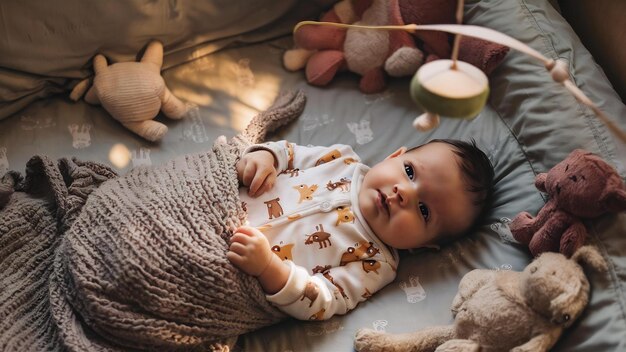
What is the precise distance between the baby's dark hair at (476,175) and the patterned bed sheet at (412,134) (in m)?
0.02

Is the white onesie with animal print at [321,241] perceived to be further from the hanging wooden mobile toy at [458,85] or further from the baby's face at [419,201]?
the hanging wooden mobile toy at [458,85]

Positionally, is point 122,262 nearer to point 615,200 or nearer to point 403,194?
point 403,194

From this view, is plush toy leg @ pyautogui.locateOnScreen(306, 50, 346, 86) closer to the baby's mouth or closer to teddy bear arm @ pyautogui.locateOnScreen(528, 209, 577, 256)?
the baby's mouth

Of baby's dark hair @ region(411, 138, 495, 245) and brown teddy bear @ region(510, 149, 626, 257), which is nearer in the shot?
brown teddy bear @ region(510, 149, 626, 257)

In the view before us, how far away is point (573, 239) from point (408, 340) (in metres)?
0.32

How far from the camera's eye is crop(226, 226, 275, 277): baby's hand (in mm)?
1072

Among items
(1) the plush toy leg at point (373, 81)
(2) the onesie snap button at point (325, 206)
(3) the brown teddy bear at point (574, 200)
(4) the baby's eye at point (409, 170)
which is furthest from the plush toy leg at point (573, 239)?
(1) the plush toy leg at point (373, 81)

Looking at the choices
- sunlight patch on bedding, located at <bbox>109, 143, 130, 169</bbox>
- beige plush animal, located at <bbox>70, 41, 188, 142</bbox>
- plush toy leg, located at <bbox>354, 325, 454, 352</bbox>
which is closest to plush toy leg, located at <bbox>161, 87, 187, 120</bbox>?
beige plush animal, located at <bbox>70, 41, 188, 142</bbox>

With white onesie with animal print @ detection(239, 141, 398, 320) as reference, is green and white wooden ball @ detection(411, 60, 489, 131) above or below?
above

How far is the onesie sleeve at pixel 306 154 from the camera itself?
1329mm

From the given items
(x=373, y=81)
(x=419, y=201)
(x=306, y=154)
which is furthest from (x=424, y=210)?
(x=373, y=81)

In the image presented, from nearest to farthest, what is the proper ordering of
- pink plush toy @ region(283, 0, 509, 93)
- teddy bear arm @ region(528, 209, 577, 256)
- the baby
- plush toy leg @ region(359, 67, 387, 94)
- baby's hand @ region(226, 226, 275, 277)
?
teddy bear arm @ region(528, 209, 577, 256)
baby's hand @ region(226, 226, 275, 277)
the baby
pink plush toy @ region(283, 0, 509, 93)
plush toy leg @ region(359, 67, 387, 94)

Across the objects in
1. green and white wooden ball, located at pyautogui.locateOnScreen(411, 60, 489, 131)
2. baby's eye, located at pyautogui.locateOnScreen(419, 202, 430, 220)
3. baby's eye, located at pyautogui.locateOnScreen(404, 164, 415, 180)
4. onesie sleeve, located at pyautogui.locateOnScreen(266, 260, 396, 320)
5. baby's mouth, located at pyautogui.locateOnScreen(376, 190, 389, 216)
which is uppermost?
green and white wooden ball, located at pyautogui.locateOnScreen(411, 60, 489, 131)

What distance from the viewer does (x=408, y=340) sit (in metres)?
1.05
